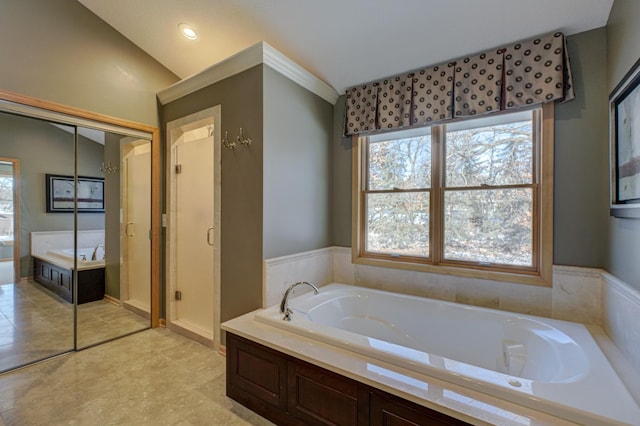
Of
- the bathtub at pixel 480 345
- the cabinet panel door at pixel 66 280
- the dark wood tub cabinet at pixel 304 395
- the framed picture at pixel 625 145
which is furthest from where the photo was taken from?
the cabinet panel door at pixel 66 280

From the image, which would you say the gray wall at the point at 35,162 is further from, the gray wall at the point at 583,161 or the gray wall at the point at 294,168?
the gray wall at the point at 583,161

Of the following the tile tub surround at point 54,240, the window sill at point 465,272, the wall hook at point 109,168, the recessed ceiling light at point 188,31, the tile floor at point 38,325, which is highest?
the recessed ceiling light at point 188,31

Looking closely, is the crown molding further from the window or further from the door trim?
the door trim

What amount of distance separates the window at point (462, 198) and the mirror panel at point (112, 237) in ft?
7.45

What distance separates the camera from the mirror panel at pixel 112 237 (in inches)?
103

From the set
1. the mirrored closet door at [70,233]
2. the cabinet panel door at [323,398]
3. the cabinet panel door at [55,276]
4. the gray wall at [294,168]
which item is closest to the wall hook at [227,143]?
the gray wall at [294,168]

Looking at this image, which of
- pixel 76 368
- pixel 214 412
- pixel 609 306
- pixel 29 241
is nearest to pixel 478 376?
pixel 609 306

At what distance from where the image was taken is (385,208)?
2766mm

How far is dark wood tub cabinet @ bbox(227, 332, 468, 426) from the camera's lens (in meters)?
1.22

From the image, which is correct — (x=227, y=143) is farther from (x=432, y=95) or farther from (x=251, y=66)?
(x=432, y=95)

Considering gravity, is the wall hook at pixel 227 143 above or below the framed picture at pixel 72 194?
above

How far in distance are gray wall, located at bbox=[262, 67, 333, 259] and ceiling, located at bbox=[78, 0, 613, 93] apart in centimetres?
37

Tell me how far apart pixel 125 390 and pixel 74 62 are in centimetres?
269

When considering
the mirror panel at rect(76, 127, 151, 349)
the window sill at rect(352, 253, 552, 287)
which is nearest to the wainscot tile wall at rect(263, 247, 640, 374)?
the window sill at rect(352, 253, 552, 287)
